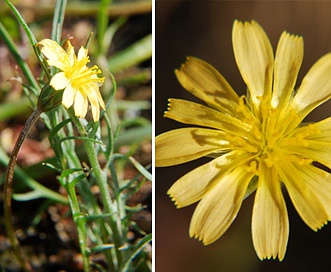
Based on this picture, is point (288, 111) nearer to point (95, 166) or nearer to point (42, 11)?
point (95, 166)

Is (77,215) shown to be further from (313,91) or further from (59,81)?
(313,91)

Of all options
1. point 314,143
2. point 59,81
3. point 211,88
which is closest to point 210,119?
point 211,88

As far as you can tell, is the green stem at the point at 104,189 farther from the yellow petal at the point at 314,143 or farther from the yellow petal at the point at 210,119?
the yellow petal at the point at 314,143

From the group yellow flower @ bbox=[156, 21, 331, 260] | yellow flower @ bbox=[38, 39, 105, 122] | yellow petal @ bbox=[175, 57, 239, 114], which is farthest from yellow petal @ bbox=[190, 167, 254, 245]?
yellow flower @ bbox=[38, 39, 105, 122]

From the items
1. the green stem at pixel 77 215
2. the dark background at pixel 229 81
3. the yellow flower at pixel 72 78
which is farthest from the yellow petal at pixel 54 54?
the dark background at pixel 229 81

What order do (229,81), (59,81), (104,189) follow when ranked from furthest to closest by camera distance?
(229,81) < (104,189) < (59,81)

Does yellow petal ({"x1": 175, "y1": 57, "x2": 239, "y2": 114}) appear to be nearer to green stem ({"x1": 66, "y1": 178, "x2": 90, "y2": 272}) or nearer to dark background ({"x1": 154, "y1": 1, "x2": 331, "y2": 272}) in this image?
dark background ({"x1": 154, "y1": 1, "x2": 331, "y2": 272})
